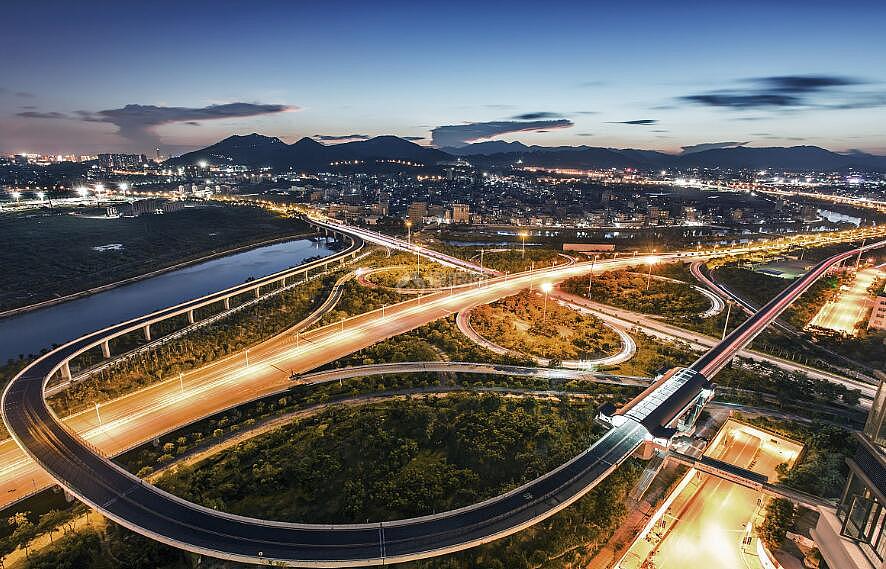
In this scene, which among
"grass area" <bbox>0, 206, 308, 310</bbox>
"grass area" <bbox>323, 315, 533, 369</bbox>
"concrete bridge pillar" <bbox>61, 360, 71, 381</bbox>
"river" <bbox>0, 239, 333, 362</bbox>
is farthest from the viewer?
"grass area" <bbox>0, 206, 308, 310</bbox>

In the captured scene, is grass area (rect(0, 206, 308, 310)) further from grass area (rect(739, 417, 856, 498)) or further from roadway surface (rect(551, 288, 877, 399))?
grass area (rect(739, 417, 856, 498))

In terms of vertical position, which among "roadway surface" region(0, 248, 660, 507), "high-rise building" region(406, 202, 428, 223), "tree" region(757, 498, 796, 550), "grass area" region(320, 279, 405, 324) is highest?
"high-rise building" region(406, 202, 428, 223)

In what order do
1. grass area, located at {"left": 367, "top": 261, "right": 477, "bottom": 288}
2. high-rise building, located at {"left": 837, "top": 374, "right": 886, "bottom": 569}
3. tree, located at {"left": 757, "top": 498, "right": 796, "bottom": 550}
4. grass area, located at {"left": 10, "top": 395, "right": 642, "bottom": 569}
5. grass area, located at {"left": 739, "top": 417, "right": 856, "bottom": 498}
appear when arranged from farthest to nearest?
grass area, located at {"left": 367, "top": 261, "right": 477, "bottom": 288} → grass area, located at {"left": 739, "top": 417, "right": 856, "bottom": 498} → tree, located at {"left": 757, "top": 498, "right": 796, "bottom": 550} → grass area, located at {"left": 10, "top": 395, "right": 642, "bottom": 569} → high-rise building, located at {"left": 837, "top": 374, "right": 886, "bottom": 569}

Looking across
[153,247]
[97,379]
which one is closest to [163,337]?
[97,379]

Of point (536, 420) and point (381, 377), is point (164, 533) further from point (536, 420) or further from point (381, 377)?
point (536, 420)

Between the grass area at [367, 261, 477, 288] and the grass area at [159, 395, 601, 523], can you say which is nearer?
the grass area at [159, 395, 601, 523]

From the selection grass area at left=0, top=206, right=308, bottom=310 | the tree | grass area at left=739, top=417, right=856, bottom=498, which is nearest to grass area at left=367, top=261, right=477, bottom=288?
grass area at left=739, top=417, right=856, bottom=498

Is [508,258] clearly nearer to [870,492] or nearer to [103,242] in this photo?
[870,492]
